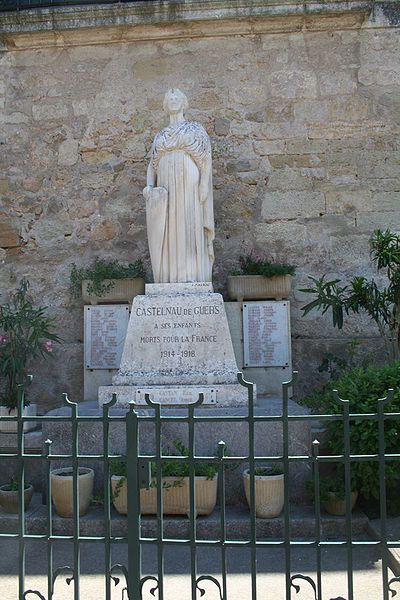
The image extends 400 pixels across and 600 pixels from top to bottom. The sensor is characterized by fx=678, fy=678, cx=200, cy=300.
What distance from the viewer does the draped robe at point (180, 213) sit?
5660 mm

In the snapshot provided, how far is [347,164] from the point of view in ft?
23.2

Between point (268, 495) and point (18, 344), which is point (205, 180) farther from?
point (268, 495)

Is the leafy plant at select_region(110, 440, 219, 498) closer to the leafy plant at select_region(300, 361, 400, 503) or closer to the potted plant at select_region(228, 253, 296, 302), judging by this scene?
the leafy plant at select_region(300, 361, 400, 503)

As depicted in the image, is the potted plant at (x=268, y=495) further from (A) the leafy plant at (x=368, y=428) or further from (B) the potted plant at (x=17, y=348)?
(B) the potted plant at (x=17, y=348)

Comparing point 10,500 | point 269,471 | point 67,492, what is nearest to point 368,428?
point 269,471

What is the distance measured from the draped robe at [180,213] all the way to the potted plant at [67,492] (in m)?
1.91

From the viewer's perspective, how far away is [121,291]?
673cm

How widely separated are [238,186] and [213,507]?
12.3 ft

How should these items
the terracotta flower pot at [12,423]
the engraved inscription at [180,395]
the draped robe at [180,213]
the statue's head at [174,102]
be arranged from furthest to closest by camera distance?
the statue's head at [174,102], the draped robe at [180,213], the terracotta flower pot at [12,423], the engraved inscription at [180,395]

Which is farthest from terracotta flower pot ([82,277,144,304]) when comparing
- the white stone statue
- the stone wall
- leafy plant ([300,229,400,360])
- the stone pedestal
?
leafy plant ([300,229,400,360])

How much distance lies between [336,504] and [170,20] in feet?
17.2

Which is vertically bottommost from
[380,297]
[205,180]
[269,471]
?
[269,471]

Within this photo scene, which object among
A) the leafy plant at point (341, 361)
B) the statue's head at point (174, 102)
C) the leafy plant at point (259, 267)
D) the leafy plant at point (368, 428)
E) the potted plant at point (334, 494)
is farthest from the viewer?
the leafy plant at point (259, 267)

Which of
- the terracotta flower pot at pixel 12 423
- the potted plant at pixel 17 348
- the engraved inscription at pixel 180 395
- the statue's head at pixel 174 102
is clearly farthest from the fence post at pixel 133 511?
the statue's head at pixel 174 102
